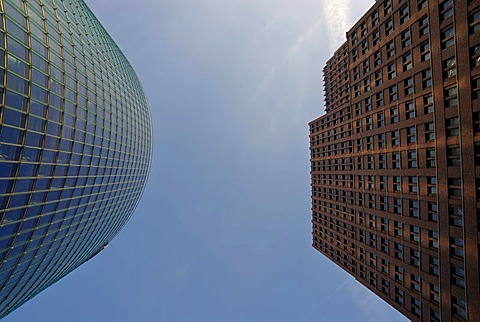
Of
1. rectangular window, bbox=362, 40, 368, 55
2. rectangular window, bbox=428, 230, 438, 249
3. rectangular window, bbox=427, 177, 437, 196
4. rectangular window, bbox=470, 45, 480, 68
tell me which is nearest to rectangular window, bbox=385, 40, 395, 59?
rectangular window, bbox=362, 40, 368, 55

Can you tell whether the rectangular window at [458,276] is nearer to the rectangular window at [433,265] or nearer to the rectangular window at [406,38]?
the rectangular window at [433,265]

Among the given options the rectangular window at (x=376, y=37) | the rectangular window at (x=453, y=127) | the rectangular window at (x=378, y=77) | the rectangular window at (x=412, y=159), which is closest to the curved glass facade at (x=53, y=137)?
the rectangular window at (x=453, y=127)

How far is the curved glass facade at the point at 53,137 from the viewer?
1129 inches

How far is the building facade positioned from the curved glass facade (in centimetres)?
4370

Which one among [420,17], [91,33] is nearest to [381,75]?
[420,17]

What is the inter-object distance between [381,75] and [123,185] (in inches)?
2145

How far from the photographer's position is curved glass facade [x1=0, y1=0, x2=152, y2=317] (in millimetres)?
28688

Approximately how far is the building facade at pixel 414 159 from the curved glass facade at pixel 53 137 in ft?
143

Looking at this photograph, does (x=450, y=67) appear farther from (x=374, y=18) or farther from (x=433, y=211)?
(x=374, y=18)

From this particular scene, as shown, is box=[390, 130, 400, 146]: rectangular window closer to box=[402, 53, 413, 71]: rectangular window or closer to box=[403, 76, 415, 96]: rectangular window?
box=[403, 76, 415, 96]: rectangular window

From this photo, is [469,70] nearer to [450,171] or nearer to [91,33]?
[450,171]

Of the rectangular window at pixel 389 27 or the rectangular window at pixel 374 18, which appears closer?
the rectangular window at pixel 389 27

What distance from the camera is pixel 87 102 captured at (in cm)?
4506

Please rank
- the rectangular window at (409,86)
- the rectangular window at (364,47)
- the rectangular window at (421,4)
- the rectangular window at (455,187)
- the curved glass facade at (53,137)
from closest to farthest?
the curved glass facade at (53,137), the rectangular window at (455,187), the rectangular window at (421,4), the rectangular window at (409,86), the rectangular window at (364,47)
